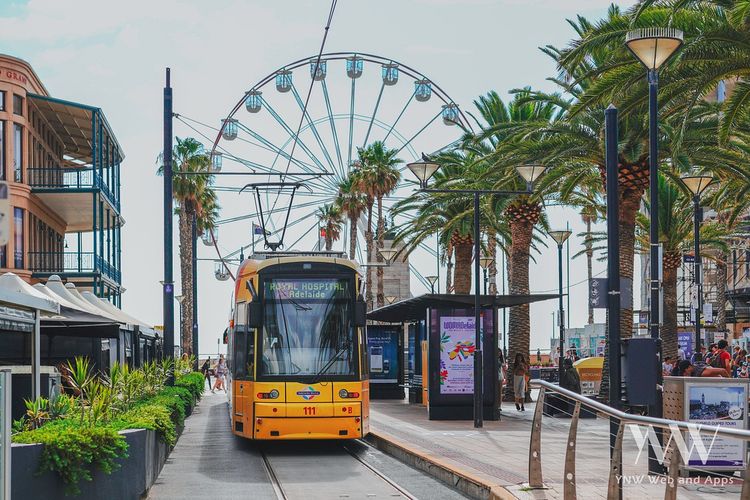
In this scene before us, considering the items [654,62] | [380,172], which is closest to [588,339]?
[380,172]

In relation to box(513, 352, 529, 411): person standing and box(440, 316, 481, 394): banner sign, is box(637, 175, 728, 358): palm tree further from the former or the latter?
box(440, 316, 481, 394): banner sign

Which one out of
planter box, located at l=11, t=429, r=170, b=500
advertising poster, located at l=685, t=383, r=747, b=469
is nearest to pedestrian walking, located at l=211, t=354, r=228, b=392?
planter box, located at l=11, t=429, r=170, b=500

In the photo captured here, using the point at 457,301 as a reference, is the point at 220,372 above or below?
below

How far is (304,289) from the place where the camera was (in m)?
21.0

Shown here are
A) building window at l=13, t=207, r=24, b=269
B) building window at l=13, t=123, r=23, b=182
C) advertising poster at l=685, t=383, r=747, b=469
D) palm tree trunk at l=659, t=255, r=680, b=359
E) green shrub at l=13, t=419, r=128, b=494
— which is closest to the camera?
green shrub at l=13, t=419, r=128, b=494

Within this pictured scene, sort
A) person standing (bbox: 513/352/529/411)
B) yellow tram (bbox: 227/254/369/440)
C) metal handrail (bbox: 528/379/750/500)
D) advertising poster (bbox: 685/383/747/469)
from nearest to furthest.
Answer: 1. metal handrail (bbox: 528/379/750/500)
2. advertising poster (bbox: 685/383/747/469)
3. yellow tram (bbox: 227/254/369/440)
4. person standing (bbox: 513/352/529/411)

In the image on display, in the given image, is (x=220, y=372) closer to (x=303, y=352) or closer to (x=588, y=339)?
(x=588, y=339)

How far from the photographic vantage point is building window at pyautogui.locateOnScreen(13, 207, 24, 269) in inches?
1679

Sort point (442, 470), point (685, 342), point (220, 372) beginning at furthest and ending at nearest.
Answer: point (220, 372) → point (685, 342) → point (442, 470)

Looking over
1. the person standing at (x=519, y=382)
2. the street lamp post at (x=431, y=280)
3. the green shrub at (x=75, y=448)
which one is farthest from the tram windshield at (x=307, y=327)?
the street lamp post at (x=431, y=280)

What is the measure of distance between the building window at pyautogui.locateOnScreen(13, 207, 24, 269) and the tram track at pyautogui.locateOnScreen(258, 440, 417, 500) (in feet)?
74.0

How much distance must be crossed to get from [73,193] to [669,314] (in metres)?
24.2

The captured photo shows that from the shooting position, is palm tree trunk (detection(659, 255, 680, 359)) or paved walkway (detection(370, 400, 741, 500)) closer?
paved walkway (detection(370, 400, 741, 500))

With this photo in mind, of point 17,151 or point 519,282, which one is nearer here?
point 519,282
